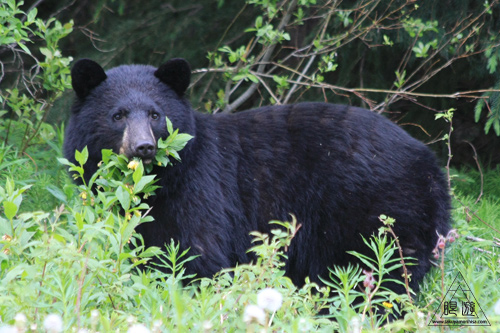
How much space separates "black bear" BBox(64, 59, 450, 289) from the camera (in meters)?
4.09

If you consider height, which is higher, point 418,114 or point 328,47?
point 328,47

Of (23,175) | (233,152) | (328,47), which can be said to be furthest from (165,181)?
(328,47)

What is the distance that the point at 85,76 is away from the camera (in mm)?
4180

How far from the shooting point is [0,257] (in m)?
2.97

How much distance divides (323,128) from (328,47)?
2.04m

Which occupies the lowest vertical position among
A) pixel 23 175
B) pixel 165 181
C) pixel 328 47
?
pixel 23 175

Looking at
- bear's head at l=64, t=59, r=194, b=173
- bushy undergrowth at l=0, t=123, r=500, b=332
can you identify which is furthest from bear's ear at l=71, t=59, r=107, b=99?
bushy undergrowth at l=0, t=123, r=500, b=332

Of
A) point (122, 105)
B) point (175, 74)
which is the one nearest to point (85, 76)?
point (122, 105)

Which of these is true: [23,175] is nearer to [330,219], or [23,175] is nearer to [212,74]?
[212,74]

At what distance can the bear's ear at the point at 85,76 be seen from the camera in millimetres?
4121

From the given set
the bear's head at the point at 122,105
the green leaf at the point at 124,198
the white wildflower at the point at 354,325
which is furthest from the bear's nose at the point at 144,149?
the white wildflower at the point at 354,325

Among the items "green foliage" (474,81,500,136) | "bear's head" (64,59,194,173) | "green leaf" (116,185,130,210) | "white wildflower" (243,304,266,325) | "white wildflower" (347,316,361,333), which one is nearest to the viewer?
"white wildflower" (243,304,266,325)

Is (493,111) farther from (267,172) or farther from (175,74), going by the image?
(175,74)

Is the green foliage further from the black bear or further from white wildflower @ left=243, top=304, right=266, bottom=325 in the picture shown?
white wildflower @ left=243, top=304, right=266, bottom=325
